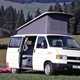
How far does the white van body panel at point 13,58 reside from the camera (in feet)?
69.5

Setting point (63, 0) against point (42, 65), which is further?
point (63, 0)

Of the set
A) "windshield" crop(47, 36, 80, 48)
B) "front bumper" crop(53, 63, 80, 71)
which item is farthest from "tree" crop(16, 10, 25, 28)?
"front bumper" crop(53, 63, 80, 71)

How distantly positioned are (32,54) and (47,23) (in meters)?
22.6

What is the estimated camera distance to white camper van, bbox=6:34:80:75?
18797 millimetres

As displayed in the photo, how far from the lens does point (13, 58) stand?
21359 mm

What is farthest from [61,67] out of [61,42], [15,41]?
[15,41]

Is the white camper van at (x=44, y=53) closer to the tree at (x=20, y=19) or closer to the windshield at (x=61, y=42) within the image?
the windshield at (x=61, y=42)

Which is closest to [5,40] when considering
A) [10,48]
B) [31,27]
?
[31,27]

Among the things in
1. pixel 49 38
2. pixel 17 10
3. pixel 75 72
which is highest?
pixel 17 10

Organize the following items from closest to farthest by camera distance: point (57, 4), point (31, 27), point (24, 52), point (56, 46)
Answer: point (56, 46), point (24, 52), point (31, 27), point (57, 4)

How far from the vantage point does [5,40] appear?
37562 mm

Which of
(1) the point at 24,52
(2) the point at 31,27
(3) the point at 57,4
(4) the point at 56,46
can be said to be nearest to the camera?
(4) the point at 56,46

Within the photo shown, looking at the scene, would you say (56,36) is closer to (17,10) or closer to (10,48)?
(10,48)

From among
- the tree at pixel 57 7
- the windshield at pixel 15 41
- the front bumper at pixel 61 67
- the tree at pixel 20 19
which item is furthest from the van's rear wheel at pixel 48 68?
the tree at pixel 20 19
